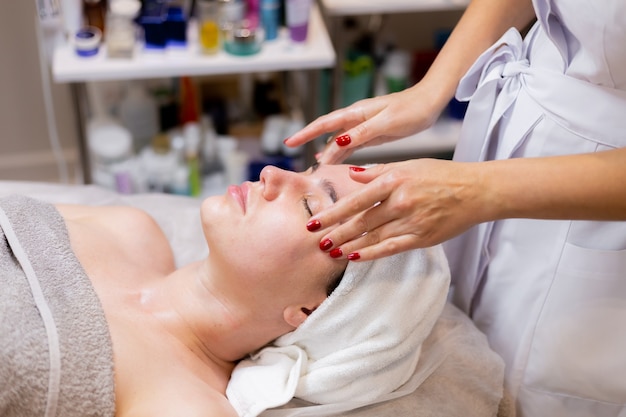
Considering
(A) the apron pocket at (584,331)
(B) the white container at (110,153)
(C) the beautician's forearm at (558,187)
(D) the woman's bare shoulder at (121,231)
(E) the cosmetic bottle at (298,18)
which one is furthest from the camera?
(B) the white container at (110,153)

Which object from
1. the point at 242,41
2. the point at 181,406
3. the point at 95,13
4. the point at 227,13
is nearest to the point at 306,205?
the point at 181,406

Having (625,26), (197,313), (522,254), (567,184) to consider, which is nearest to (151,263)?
(197,313)

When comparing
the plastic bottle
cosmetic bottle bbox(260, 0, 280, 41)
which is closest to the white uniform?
cosmetic bottle bbox(260, 0, 280, 41)

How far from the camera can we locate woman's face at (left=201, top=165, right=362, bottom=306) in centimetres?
128

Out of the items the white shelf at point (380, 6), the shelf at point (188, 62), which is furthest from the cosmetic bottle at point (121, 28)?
the white shelf at point (380, 6)

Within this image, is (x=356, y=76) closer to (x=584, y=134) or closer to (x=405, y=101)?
(x=405, y=101)

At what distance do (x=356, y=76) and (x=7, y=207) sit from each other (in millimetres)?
1304

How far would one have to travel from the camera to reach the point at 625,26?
1106mm

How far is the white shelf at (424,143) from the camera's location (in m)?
2.48

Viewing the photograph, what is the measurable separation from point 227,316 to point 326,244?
0.28 meters

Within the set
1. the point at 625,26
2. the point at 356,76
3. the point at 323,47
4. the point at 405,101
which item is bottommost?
the point at 356,76

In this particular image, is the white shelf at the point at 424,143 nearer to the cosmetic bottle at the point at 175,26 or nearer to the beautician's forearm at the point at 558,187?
the cosmetic bottle at the point at 175,26

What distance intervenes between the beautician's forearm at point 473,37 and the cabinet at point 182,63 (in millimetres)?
721

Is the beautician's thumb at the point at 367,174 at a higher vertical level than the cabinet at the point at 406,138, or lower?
higher
